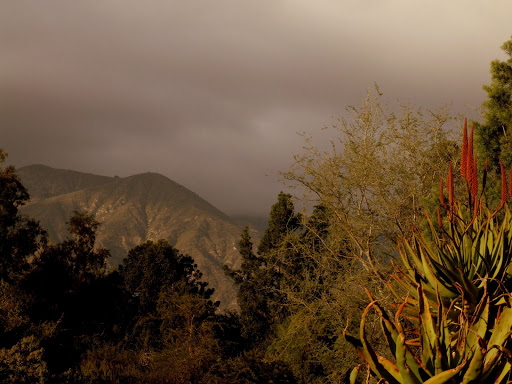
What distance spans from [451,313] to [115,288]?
4485 centimetres

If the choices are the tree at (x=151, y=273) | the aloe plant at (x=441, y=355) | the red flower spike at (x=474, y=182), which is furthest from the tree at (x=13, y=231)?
the aloe plant at (x=441, y=355)

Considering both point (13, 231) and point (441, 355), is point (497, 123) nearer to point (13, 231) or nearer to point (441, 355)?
point (441, 355)

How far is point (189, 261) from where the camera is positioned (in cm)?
6038

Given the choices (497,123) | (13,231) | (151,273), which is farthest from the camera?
(151,273)

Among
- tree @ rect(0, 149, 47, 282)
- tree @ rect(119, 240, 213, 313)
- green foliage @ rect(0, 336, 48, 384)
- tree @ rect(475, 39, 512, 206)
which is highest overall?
tree @ rect(475, 39, 512, 206)

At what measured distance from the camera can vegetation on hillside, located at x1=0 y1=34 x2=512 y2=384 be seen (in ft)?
11.6

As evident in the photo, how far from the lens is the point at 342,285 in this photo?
15.7 m

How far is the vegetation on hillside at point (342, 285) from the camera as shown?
11.6ft

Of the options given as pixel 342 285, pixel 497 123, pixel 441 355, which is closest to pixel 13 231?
pixel 342 285

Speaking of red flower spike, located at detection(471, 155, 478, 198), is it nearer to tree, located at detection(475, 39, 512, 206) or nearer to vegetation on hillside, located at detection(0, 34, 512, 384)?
vegetation on hillside, located at detection(0, 34, 512, 384)

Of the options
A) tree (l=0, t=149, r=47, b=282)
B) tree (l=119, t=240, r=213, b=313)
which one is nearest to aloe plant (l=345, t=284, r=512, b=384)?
tree (l=0, t=149, r=47, b=282)

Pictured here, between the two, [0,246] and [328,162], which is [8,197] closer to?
[0,246]

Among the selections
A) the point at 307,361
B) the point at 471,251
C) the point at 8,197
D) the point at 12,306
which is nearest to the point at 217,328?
the point at 307,361

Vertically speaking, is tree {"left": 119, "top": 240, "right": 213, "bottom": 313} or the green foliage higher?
the green foliage
